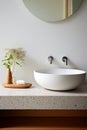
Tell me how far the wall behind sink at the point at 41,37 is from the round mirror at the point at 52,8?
0.05 meters

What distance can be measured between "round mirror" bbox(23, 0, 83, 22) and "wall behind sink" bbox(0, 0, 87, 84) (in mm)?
50

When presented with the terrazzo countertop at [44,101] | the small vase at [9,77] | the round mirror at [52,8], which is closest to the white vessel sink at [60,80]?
the terrazzo countertop at [44,101]

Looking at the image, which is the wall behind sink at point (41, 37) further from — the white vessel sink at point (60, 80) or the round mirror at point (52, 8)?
the white vessel sink at point (60, 80)

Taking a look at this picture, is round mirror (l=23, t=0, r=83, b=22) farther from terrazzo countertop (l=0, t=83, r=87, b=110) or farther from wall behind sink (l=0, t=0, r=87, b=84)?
terrazzo countertop (l=0, t=83, r=87, b=110)

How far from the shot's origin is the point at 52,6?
79.2 inches

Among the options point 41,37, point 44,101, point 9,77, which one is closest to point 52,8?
point 41,37

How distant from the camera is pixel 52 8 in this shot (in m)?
2.01

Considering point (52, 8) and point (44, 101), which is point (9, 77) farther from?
point (52, 8)

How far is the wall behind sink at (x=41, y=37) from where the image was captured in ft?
6.61

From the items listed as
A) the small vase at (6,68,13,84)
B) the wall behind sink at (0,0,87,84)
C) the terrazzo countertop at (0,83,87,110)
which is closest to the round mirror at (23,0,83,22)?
the wall behind sink at (0,0,87,84)

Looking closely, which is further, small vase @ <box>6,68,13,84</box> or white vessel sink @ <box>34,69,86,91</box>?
small vase @ <box>6,68,13,84</box>

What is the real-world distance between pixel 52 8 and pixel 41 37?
12.8 inches

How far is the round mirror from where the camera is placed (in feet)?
6.56

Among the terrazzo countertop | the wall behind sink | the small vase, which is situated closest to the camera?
the terrazzo countertop
